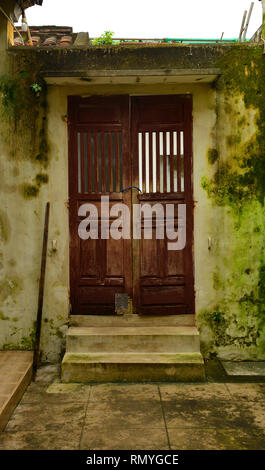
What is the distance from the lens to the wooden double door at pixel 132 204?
605cm

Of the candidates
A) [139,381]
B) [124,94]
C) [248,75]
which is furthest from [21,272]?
[248,75]

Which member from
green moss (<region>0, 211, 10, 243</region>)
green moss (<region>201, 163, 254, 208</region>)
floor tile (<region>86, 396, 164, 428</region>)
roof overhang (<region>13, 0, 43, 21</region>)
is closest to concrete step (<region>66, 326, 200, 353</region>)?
floor tile (<region>86, 396, 164, 428</region>)

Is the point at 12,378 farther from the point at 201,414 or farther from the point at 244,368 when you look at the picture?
the point at 244,368

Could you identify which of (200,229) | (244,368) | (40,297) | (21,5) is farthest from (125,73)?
(244,368)

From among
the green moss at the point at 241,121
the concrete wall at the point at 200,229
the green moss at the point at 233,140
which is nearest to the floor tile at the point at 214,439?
the concrete wall at the point at 200,229

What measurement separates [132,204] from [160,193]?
398mm

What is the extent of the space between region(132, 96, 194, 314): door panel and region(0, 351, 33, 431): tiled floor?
159 centimetres

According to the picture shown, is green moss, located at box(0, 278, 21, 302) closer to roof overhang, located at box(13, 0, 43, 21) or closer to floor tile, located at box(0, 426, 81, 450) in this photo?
floor tile, located at box(0, 426, 81, 450)

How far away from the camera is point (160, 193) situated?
6078 millimetres

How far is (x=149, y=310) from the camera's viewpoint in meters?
6.08

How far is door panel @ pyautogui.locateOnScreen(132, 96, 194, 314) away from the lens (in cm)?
605

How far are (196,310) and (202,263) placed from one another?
0.62m

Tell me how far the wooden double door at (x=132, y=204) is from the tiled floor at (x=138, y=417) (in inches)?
45.4

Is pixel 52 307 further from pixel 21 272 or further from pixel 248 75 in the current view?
pixel 248 75
